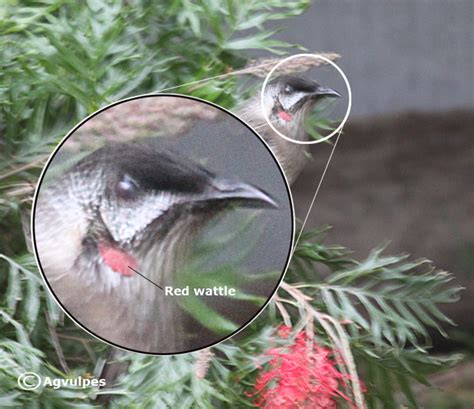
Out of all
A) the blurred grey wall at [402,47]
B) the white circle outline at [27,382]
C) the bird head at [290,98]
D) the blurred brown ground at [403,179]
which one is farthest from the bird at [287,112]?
the blurred brown ground at [403,179]

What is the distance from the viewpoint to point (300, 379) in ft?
2.47

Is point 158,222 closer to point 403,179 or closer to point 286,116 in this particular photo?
point 286,116

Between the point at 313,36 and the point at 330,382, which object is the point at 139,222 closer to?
the point at 330,382

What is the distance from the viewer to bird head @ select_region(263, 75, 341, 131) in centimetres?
75

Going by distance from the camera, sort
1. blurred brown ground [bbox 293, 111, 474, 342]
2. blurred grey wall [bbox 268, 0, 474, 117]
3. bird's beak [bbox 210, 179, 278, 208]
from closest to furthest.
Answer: bird's beak [bbox 210, 179, 278, 208], blurred grey wall [bbox 268, 0, 474, 117], blurred brown ground [bbox 293, 111, 474, 342]

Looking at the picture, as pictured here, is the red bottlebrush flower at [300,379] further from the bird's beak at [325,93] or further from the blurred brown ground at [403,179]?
the blurred brown ground at [403,179]

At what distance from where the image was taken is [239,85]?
2.74 feet

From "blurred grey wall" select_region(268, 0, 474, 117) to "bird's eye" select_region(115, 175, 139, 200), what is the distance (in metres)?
0.63

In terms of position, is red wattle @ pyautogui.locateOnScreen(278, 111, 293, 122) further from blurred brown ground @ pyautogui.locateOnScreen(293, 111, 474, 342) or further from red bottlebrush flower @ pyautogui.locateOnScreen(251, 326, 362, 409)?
blurred brown ground @ pyautogui.locateOnScreen(293, 111, 474, 342)

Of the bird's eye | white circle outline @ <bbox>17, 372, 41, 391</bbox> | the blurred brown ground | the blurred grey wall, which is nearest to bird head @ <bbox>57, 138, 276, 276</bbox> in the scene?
the bird's eye

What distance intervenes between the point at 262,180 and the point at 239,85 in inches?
6.1

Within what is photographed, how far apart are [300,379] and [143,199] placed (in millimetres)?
201

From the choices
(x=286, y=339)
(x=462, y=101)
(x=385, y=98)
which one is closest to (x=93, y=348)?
(x=286, y=339)

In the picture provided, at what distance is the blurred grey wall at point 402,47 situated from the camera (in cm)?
157
